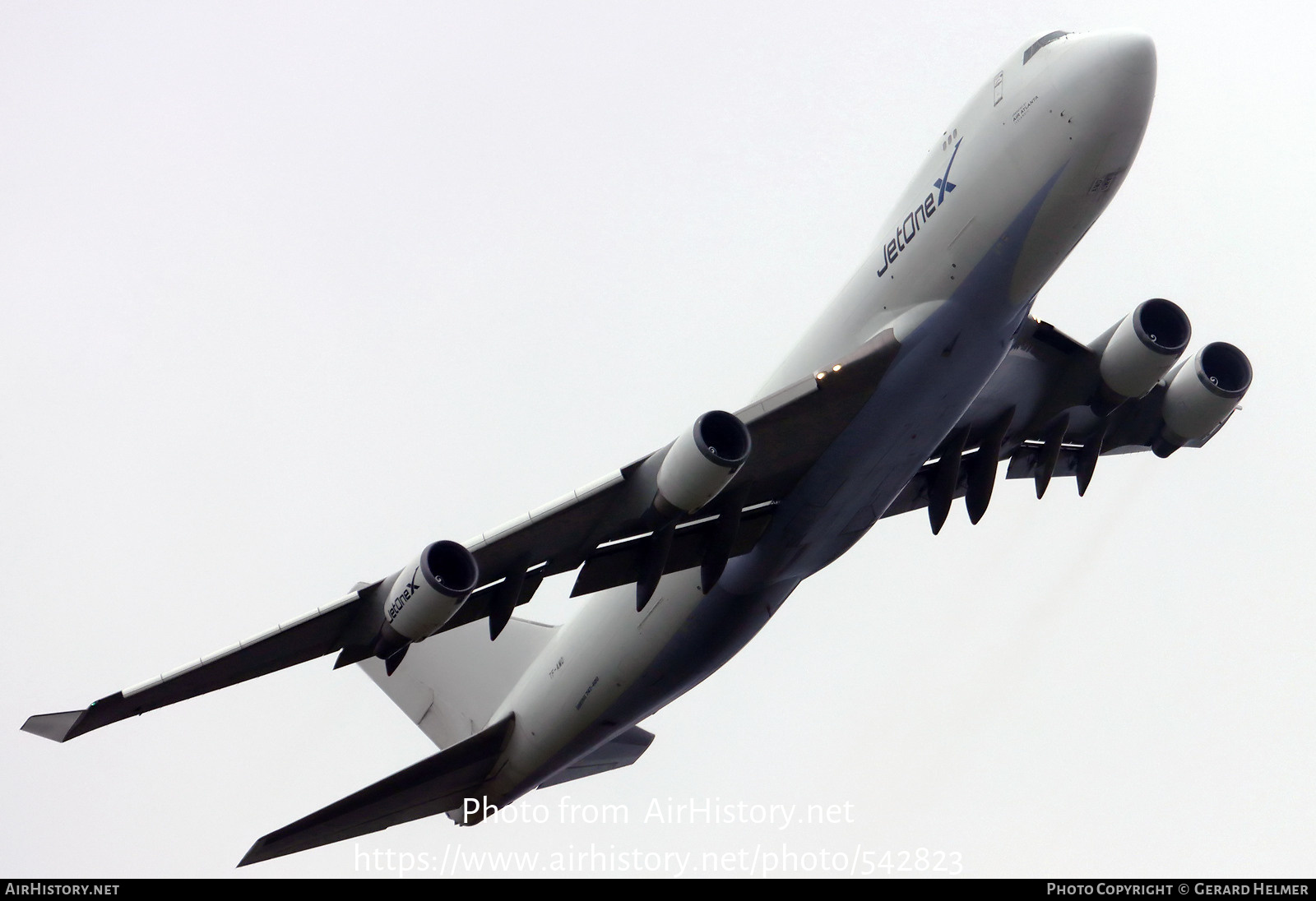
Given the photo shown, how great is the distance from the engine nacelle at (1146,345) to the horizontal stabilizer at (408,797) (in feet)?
39.3

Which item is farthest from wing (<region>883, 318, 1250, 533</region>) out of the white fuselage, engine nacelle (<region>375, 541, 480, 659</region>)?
engine nacelle (<region>375, 541, 480, 659</region>)

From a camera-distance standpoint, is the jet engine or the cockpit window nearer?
the cockpit window

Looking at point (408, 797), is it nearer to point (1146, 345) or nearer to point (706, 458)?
point (706, 458)

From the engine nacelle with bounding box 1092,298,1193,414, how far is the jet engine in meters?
10.4

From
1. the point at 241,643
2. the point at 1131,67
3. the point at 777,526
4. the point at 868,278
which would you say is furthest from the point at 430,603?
the point at 1131,67

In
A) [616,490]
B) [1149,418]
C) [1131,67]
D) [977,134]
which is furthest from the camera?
[1149,418]

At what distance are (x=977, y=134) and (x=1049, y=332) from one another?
4.51 metres

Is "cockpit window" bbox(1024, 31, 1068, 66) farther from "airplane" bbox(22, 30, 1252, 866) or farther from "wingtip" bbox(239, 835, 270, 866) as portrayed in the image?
"wingtip" bbox(239, 835, 270, 866)

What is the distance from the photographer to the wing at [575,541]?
19.8 m

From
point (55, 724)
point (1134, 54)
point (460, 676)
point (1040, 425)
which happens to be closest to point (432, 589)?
point (55, 724)

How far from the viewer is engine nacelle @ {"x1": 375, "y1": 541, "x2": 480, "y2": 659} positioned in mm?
19516

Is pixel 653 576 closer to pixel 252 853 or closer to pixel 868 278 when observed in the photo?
pixel 868 278

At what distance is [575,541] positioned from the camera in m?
21.3

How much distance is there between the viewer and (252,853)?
22.4 metres
